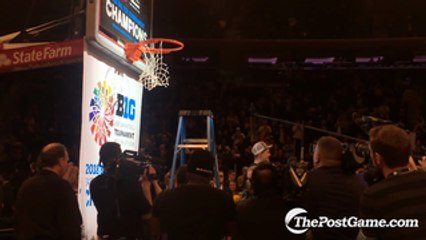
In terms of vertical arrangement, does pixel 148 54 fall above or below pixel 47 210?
above

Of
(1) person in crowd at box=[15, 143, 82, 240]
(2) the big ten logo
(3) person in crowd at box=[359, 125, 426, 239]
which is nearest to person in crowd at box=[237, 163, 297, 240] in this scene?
(3) person in crowd at box=[359, 125, 426, 239]

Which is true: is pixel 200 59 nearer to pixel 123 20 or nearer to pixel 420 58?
pixel 420 58

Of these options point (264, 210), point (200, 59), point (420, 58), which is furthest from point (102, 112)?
point (420, 58)

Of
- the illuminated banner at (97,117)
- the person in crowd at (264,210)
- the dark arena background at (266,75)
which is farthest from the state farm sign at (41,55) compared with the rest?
the dark arena background at (266,75)

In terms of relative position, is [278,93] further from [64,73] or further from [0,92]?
[0,92]

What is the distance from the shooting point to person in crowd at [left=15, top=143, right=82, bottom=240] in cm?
312

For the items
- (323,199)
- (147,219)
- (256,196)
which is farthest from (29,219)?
(323,199)

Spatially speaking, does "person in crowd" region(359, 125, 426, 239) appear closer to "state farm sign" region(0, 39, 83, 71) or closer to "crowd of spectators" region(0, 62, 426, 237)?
"state farm sign" region(0, 39, 83, 71)

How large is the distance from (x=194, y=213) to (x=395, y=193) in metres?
1.30

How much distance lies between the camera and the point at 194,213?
3.13 metres

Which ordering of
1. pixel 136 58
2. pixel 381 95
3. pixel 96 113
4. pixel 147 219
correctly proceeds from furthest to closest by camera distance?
pixel 381 95
pixel 136 58
pixel 96 113
pixel 147 219

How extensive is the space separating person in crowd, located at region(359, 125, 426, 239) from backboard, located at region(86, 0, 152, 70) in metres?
3.02

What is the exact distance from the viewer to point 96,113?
4746mm

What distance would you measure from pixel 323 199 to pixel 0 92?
9.17 m
